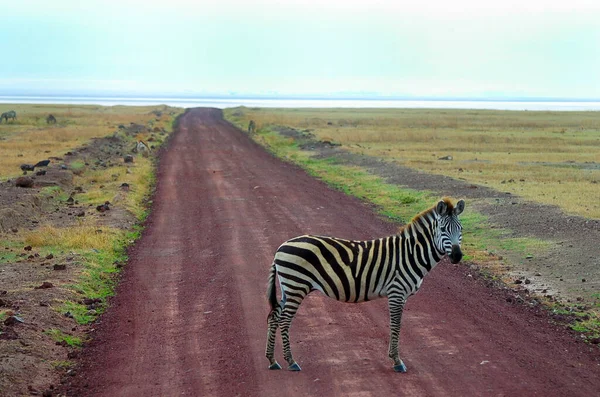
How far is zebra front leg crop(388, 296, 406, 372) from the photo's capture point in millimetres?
9315

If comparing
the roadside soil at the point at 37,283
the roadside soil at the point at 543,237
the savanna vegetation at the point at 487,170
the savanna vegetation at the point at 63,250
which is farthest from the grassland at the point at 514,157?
the roadside soil at the point at 37,283

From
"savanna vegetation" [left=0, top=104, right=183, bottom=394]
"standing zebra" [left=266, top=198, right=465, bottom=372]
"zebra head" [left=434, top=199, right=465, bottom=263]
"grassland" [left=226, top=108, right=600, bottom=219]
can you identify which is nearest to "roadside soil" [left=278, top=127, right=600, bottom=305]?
"grassland" [left=226, top=108, right=600, bottom=219]

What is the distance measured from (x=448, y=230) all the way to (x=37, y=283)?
25.4ft

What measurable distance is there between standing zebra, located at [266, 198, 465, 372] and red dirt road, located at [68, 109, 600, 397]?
59 cm

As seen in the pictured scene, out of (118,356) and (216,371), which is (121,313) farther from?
(216,371)

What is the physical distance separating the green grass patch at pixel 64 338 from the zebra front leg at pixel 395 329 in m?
4.52

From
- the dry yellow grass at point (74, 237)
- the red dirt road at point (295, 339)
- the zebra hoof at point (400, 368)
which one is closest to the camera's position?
the red dirt road at point (295, 339)

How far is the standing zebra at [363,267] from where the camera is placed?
9.46 meters

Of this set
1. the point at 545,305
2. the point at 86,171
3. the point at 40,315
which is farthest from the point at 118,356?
the point at 86,171

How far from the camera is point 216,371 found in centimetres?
941

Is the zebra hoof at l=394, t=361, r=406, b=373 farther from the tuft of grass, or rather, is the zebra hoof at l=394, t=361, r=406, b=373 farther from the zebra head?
the tuft of grass

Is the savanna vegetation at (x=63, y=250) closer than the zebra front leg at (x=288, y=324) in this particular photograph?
No

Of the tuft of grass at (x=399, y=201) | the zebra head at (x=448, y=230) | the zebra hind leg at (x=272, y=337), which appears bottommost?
the tuft of grass at (x=399, y=201)

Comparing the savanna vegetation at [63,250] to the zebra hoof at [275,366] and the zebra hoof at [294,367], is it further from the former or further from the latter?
the zebra hoof at [294,367]
